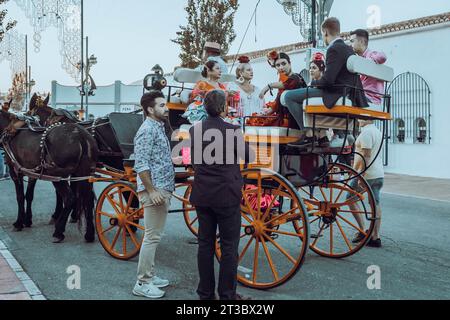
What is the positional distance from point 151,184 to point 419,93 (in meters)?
12.7

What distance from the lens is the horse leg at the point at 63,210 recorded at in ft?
22.7

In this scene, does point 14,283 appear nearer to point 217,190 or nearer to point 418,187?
point 217,190

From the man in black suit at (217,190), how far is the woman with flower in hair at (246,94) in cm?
199

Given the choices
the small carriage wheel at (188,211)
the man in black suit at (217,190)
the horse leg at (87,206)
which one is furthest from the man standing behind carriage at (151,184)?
the horse leg at (87,206)

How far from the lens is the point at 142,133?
4.70 m

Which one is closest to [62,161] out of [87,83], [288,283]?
[288,283]

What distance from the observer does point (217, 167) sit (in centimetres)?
416

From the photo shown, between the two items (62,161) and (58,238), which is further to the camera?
(62,161)

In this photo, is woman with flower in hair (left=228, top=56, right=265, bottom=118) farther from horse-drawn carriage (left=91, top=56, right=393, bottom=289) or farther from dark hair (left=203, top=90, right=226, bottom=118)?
dark hair (left=203, top=90, right=226, bottom=118)

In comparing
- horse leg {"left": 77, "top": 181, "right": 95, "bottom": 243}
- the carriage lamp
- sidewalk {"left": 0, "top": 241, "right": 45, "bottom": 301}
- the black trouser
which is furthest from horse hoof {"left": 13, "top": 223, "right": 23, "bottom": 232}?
the black trouser

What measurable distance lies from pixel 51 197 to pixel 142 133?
7237 millimetres

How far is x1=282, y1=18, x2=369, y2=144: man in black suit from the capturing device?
4961mm

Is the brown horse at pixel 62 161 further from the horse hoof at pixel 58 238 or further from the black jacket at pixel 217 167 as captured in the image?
the black jacket at pixel 217 167

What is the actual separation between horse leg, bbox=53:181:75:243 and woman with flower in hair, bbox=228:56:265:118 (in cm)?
263
